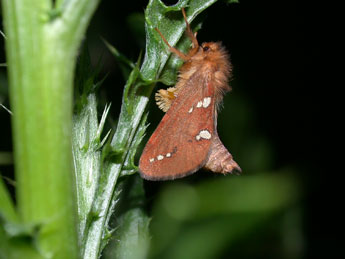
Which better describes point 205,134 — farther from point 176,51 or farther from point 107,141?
point 107,141

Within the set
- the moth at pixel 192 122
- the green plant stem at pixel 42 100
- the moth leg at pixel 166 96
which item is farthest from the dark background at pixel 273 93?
the green plant stem at pixel 42 100

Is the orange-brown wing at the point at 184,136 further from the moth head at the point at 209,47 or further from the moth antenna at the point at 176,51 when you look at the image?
the moth antenna at the point at 176,51

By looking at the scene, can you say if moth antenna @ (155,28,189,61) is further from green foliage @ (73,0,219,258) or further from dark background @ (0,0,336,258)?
dark background @ (0,0,336,258)

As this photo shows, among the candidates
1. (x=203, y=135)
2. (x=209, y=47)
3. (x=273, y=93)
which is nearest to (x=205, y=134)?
(x=203, y=135)

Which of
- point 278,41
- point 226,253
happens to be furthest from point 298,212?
point 278,41

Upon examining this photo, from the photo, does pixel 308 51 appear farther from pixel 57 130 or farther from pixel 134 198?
pixel 57 130

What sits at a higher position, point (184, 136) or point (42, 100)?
point (42, 100)
